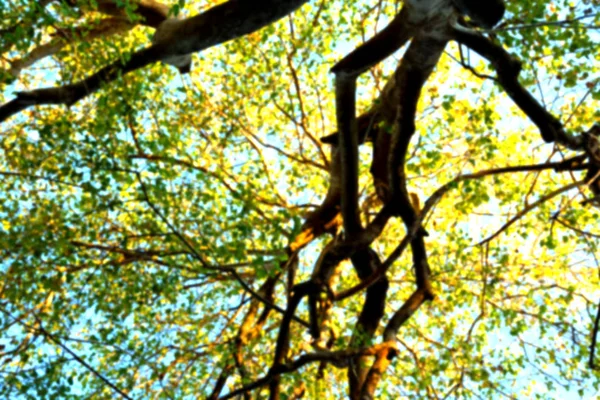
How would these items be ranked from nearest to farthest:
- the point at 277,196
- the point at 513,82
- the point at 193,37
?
the point at 193,37 → the point at 513,82 → the point at 277,196

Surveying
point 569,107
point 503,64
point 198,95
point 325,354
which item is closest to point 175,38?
point 503,64

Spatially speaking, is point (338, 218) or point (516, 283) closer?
point (338, 218)

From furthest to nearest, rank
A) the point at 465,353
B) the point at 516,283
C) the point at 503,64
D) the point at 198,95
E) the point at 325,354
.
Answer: the point at 198,95, the point at 516,283, the point at 465,353, the point at 325,354, the point at 503,64

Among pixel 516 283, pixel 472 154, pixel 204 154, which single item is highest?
pixel 204 154

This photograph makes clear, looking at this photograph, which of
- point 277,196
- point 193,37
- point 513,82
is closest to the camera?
point 193,37

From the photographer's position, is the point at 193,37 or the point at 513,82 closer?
the point at 193,37

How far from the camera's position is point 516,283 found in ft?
41.1

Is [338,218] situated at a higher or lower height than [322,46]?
lower

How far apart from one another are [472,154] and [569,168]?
3231mm

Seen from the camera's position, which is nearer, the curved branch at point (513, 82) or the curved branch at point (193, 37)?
the curved branch at point (193, 37)

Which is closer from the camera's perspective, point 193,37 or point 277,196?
point 193,37

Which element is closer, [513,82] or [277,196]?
[513,82]

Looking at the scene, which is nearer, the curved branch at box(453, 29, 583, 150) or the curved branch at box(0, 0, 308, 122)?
the curved branch at box(0, 0, 308, 122)

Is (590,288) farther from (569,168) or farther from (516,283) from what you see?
(569,168)
